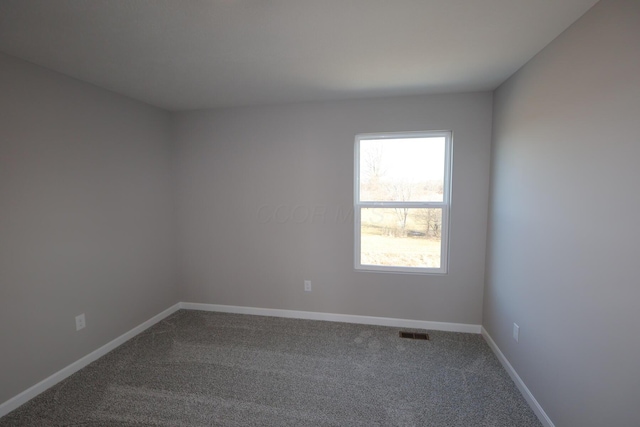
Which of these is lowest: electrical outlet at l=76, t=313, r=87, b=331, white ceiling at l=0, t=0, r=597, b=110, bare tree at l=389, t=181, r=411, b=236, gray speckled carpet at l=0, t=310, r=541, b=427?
gray speckled carpet at l=0, t=310, r=541, b=427

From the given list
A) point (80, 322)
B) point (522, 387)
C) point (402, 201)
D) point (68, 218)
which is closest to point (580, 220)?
point (522, 387)

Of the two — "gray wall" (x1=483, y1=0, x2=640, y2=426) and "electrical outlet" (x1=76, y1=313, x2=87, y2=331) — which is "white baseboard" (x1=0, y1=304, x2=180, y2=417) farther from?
"gray wall" (x1=483, y1=0, x2=640, y2=426)

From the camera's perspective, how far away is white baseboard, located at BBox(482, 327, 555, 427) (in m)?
1.79

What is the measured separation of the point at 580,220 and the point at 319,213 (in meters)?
2.16

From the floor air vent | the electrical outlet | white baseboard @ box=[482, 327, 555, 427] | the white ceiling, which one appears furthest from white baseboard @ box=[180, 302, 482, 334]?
the white ceiling

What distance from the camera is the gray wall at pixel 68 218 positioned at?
1940 millimetres

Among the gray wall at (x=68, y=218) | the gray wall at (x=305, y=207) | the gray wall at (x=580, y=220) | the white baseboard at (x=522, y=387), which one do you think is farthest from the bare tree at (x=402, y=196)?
the gray wall at (x=68, y=218)

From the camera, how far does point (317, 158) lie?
311cm

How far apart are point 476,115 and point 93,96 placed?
346cm

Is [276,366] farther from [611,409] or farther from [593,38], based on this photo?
[593,38]

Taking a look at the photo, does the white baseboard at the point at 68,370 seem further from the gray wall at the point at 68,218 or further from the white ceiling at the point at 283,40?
the white ceiling at the point at 283,40

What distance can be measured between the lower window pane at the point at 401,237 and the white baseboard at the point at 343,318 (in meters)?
0.61

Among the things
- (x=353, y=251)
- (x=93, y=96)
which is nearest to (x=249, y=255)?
(x=353, y=251)

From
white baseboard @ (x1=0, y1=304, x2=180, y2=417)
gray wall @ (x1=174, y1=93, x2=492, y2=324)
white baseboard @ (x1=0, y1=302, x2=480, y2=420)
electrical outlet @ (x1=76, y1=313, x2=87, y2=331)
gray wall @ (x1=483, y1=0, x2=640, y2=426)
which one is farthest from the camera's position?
gray wall @ (x1=174, y1=93, x2=492, y2=324)
